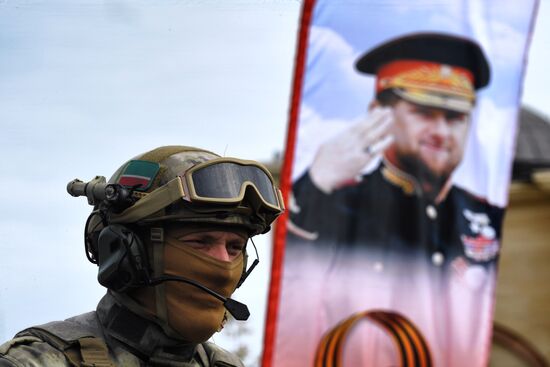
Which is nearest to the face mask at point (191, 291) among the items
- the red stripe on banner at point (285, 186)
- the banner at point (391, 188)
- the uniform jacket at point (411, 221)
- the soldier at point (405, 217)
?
the red stripe on banner at point (285, 186)

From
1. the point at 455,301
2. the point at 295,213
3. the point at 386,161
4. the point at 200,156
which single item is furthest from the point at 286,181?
the point at 200,156

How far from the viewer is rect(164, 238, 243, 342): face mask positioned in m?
4.51

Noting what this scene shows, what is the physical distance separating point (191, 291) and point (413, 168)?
11238 millimetres

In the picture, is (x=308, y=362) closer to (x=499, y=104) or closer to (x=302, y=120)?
(x=302, y=120)

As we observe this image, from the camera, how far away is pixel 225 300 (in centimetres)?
451

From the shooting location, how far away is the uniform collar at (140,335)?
4.58 m

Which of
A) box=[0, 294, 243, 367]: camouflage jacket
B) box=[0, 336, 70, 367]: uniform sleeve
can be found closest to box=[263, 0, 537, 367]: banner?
box=[0, 294, 243, 367]: camouflage jacket

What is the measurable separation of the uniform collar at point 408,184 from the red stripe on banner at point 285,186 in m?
1.33

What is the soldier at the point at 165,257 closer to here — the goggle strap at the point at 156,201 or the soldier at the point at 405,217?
the goggle strap at the point at 156,201

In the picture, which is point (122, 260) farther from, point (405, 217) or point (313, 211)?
point (405, 217)

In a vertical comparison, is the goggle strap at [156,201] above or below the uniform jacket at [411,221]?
above

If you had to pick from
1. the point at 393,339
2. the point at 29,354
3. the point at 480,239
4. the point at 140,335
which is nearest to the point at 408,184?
the point at 480,239

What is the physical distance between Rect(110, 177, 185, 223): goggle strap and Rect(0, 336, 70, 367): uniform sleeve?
52 cm

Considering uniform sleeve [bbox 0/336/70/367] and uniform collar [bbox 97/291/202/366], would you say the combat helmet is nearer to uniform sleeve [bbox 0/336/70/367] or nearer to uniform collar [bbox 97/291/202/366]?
uniform collar [bbox 97/291/202/366]
